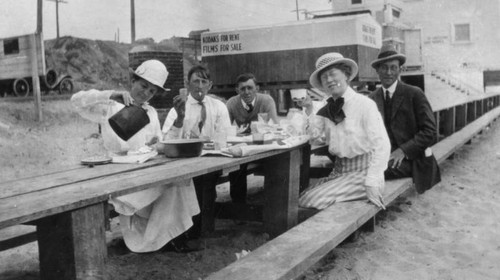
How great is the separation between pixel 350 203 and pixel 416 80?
21.1 metres

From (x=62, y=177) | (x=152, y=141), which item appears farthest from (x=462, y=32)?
(x=62, y=177)

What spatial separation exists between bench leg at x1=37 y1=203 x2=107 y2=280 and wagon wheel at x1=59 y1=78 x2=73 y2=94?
18.6m

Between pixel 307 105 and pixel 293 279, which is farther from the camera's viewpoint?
pixel 307 105

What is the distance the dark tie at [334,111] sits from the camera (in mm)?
3934

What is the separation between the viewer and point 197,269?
143 inches

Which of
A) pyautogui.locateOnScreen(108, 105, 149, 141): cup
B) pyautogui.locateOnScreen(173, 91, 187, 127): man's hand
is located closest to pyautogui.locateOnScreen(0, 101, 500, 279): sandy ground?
pyautogui.locateOnScreen(108, 105, 149, 141): cup

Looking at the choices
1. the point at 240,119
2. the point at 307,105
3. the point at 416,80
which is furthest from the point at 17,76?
the point at 416,80

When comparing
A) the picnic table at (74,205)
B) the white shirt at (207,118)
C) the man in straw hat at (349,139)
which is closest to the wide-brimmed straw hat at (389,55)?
the man in straw hat at (349,139)

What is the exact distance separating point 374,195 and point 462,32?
107ft

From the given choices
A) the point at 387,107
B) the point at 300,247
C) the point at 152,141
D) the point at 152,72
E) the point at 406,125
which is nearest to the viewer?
the point at 300,247

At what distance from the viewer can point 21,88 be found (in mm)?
17547

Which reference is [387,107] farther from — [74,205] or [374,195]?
[74,205]

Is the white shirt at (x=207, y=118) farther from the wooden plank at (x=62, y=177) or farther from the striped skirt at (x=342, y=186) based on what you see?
the wooden plank at (x=62, y=177)

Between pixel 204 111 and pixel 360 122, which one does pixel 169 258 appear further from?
pixel 360 122
